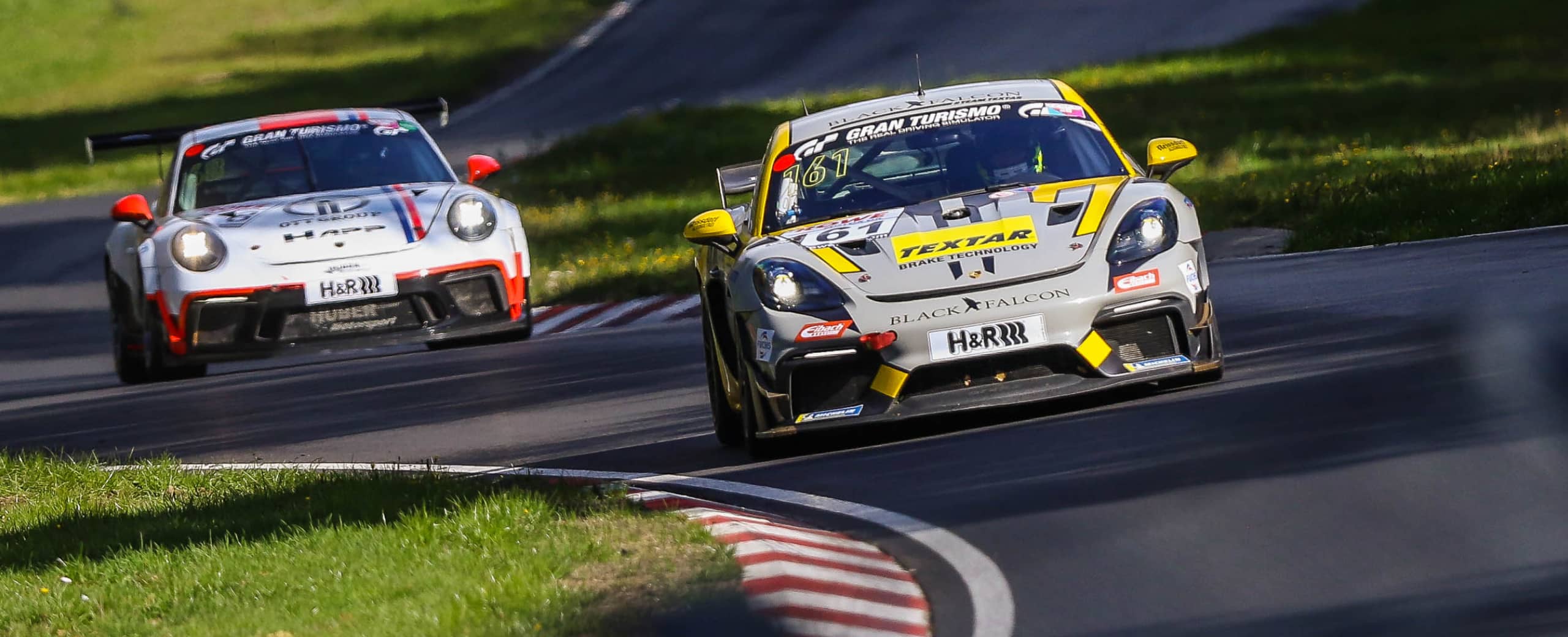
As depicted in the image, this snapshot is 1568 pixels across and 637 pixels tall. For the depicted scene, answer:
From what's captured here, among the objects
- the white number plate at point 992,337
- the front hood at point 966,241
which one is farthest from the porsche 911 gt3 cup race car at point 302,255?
the white number plate at point 992,337

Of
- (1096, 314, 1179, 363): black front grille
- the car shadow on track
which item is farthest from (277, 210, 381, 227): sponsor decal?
(1096, 314, 1179, 363): black front grille

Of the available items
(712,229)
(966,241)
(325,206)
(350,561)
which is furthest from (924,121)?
(325,206)

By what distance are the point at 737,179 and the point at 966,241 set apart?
10.6 ft

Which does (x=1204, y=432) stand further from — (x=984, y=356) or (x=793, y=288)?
(x=793, y=288)

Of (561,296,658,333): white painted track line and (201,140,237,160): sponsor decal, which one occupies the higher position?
(201,140,237,160): sponsor decal

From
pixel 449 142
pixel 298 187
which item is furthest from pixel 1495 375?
pixel 449 142

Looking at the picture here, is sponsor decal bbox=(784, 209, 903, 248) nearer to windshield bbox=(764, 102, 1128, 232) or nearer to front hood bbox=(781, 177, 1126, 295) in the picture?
front hood bbox=(781, 177, 1126, 295)

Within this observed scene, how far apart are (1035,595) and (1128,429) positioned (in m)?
2.26

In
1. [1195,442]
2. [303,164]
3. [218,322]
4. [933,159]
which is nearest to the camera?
[1195,442]

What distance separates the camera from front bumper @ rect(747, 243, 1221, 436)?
8242 mm

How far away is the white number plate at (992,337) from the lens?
8.20m

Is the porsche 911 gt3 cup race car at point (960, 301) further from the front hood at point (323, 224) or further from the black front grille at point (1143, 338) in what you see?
the front hood at point (323, 224)

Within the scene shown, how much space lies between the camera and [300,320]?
1266 centimetres

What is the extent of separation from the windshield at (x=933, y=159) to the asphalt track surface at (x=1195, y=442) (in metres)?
0.93
